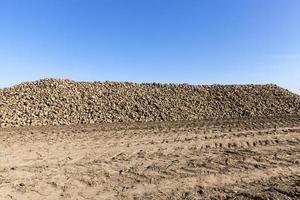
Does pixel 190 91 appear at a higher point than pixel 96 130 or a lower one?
higher

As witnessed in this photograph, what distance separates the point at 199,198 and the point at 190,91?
28245mm

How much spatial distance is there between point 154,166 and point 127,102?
771 inches

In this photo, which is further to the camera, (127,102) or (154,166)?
(127,102)

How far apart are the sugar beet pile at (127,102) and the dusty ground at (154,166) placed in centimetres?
857

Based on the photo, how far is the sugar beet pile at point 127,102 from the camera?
1075 inches

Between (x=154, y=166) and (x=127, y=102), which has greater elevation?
(x=127, y=102)

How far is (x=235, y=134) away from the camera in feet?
59.4

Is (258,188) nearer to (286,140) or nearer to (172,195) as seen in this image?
(172,195)

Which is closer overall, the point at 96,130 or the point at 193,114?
the point at 96,130

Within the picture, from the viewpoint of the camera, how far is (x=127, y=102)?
3106 cm

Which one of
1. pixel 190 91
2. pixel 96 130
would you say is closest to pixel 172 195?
pixel 96 130

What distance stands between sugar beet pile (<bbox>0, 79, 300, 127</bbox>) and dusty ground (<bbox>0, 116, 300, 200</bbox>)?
28.1ft

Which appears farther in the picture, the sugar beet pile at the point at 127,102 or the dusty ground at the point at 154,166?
the sugar beet pile at the point at 127,102

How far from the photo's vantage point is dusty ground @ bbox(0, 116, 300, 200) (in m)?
9.31
